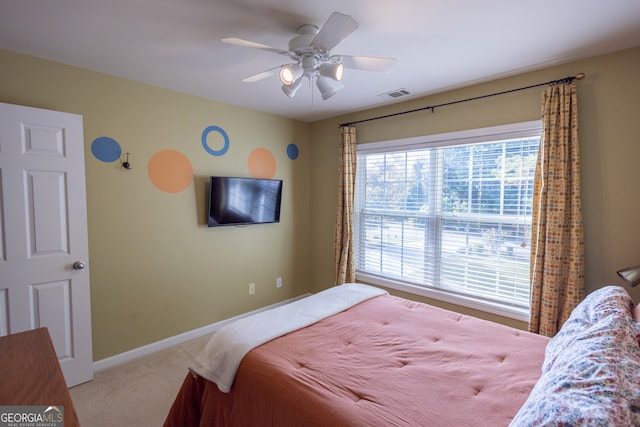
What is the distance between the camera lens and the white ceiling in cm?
159

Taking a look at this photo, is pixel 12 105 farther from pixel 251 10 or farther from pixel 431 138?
pixel 431 138

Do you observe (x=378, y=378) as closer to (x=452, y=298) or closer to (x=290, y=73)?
(x=290, y=73)

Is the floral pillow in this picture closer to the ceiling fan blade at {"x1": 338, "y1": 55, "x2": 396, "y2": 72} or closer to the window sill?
the window sill

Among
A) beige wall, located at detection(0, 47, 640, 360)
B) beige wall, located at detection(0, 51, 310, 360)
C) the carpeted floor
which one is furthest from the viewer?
beige wall, located at detection(0, 51, 310, 360)

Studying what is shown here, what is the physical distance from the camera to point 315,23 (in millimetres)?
1746

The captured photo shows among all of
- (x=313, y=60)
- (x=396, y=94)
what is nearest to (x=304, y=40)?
(x=313, y=60)

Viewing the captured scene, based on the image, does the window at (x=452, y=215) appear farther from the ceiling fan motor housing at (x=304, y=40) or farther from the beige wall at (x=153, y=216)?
Result: the ceiling fan motor housing at (x=304, y=40)

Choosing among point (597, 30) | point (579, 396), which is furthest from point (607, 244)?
point (579, 396)

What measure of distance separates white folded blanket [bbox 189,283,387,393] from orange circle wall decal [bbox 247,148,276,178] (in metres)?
1.82

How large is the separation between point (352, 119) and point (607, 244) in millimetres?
2622

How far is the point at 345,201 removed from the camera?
11.6ft

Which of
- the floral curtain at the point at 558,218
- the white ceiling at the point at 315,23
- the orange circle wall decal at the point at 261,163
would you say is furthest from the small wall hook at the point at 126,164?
the floral curtain at the point at 558,218

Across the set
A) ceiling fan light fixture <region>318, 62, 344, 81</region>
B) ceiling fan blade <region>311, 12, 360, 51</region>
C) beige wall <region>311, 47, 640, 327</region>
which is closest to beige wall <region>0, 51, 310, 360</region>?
ceiling fan light fixture <region>318, 62, 344, 81</region>

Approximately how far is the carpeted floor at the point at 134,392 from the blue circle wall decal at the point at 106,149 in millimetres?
1771
